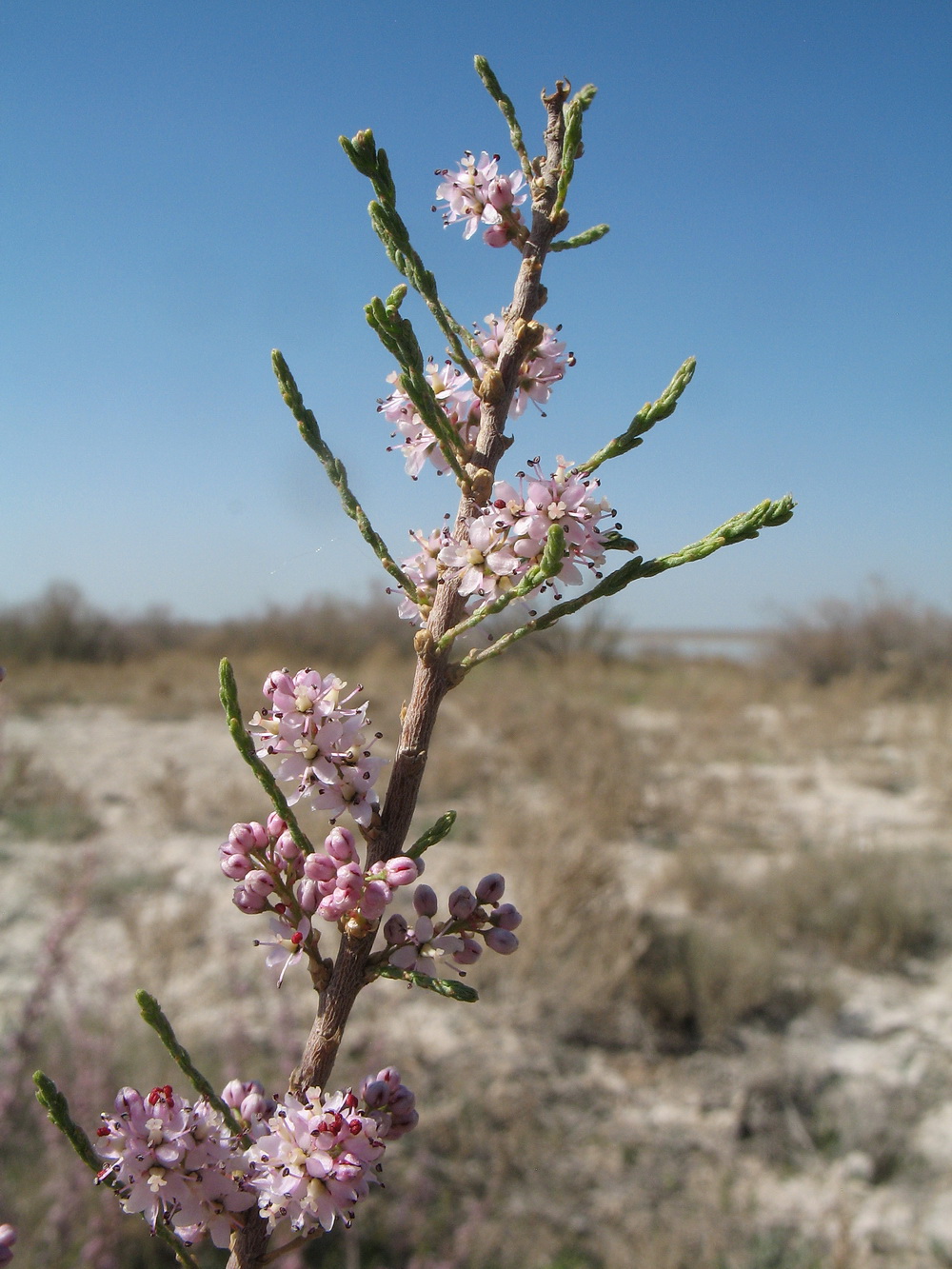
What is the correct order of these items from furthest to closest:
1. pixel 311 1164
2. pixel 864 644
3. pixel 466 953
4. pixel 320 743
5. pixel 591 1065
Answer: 1. pixel 864 644
2. pixel 591 1065
3. pixel 466 953
4. pixel 320 743
5. pixel 311 1164

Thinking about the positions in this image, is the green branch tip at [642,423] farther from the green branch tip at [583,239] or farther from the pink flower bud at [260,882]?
the pink flower bud at [260,882]

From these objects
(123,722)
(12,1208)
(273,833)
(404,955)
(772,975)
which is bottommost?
(12,1208)

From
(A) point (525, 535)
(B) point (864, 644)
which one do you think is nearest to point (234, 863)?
(A) point (525, 535)

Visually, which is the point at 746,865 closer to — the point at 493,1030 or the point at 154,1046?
the point at 493,1030

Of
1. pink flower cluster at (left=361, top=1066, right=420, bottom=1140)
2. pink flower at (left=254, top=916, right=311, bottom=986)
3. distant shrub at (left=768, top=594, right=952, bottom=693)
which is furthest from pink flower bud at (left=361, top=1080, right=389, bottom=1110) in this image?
distant shrub at (left=768, top=594, right=952, bottom=693)

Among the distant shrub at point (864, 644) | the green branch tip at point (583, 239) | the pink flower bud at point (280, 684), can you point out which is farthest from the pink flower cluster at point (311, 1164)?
the distant shrub at point (864, 644)

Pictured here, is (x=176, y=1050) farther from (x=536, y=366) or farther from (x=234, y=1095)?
(x=536, y=366)

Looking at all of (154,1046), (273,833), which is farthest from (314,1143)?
(154,1046)
